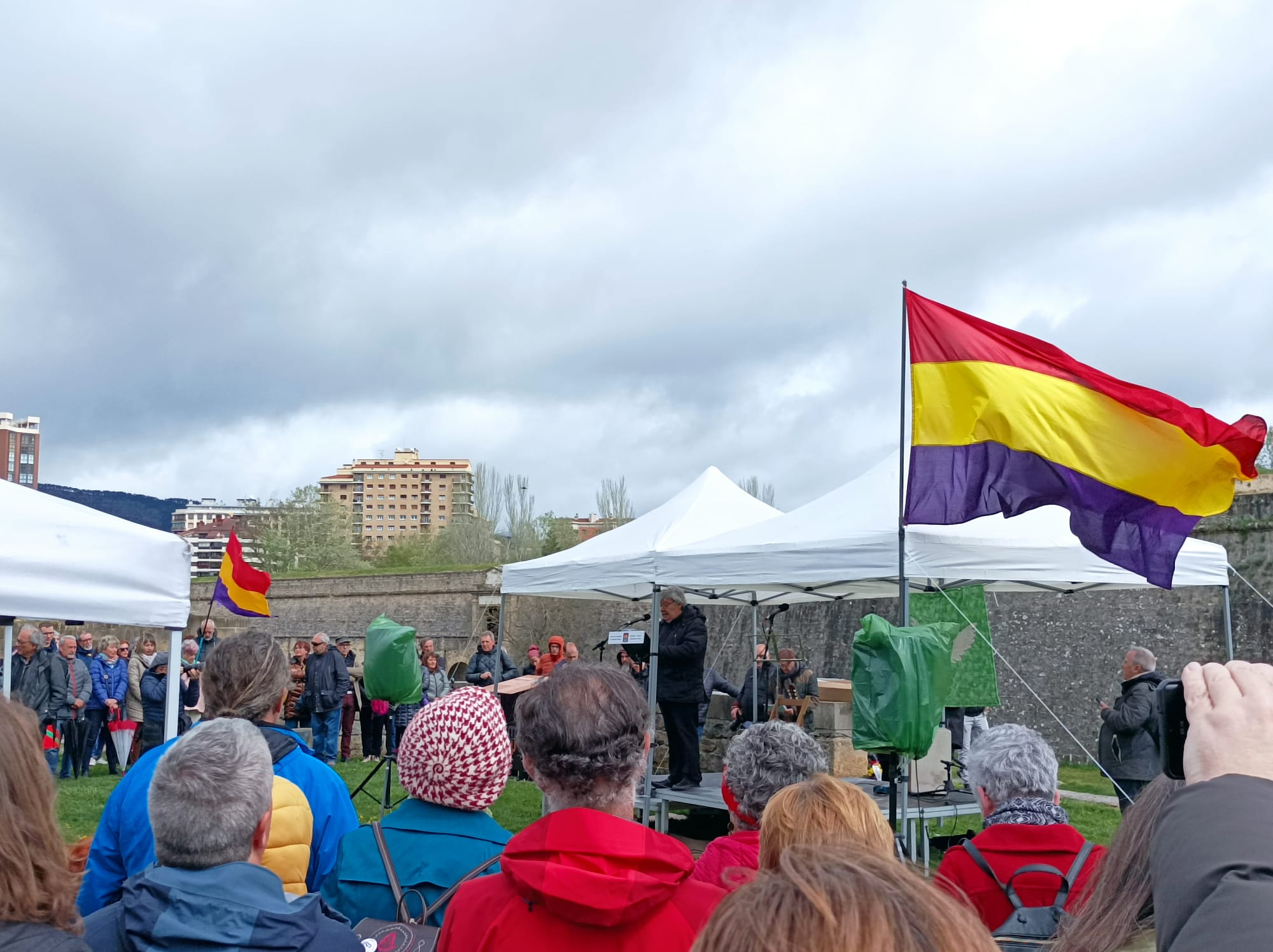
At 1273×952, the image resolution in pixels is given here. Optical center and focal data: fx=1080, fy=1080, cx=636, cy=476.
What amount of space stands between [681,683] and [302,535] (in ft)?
140

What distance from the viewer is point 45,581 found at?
5.10 metres

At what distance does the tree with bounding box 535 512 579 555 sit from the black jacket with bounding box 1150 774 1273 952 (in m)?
37.6

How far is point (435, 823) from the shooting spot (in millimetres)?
2666

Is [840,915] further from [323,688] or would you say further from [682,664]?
[323,688]

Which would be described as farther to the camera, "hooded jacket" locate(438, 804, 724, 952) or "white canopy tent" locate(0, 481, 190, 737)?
"white canopy tent" locate(0, 481, 190, 737)

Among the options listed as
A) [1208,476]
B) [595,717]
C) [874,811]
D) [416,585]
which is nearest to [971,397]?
[1208,476]

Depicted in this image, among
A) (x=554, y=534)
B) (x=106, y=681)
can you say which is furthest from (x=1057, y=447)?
(x=554, y=534)

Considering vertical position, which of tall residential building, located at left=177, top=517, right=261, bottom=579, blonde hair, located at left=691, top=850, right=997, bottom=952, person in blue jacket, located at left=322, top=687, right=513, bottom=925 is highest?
tall residential building, located at left=177, top=517, right=261, bottom=579

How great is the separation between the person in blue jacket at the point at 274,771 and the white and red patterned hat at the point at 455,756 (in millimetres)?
378

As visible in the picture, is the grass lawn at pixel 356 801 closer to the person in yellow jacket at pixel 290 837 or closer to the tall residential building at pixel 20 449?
the person in yellow jacket at pixel 290 837

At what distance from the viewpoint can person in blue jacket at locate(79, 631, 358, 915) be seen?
2855mm

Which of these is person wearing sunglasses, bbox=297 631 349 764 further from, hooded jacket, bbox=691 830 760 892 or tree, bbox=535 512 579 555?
tree, bbox=535 512 579 555

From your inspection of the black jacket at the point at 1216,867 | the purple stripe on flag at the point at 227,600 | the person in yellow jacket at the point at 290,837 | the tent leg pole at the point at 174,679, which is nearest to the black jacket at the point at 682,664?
the tent leg pole at the point at 174,679

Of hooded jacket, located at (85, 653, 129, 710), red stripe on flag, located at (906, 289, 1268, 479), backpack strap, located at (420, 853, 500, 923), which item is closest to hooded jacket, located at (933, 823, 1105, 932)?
backpack strap, located at (420, 853, 500, 923)
